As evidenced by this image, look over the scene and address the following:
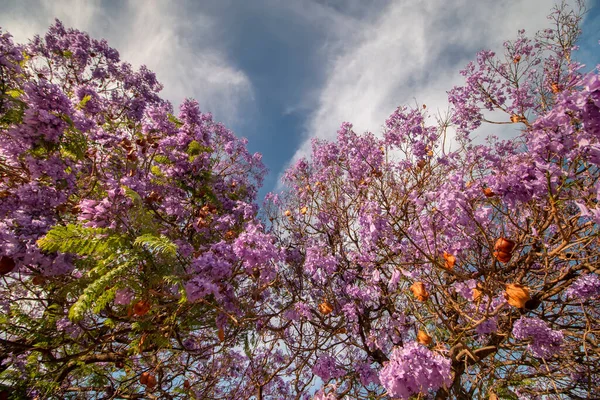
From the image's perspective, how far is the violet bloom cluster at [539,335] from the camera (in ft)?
12.2

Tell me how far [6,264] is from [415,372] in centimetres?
359

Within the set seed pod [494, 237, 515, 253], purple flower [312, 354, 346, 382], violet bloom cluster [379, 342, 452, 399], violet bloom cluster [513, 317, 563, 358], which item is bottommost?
violet bloom cluster [379, 342, 452, 399]

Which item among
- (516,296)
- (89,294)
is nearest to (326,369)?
(516,296)

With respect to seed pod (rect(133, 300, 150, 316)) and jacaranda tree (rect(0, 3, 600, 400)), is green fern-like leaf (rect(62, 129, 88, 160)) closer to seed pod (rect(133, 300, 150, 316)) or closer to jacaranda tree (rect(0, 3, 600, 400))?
jacaranda tree (rect(0, 3, 600, 400))

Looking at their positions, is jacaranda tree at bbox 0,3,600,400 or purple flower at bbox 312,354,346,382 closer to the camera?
jacaranda tree at bbox 0,3,600,400

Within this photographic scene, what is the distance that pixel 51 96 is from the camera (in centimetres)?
294

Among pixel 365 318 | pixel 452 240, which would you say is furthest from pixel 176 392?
pixel 452 240

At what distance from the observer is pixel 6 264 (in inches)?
94.7

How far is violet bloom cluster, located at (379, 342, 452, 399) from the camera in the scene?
2.55 m

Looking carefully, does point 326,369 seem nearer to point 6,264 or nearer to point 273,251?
point 273,251

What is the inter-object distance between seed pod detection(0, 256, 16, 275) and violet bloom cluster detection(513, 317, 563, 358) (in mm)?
5626

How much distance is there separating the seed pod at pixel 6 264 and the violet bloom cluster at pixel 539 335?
563cm

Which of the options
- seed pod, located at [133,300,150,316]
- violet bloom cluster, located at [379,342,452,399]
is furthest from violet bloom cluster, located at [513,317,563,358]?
seed pod, located at [133,300,150,316]

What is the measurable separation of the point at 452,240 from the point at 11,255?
15.2ft
